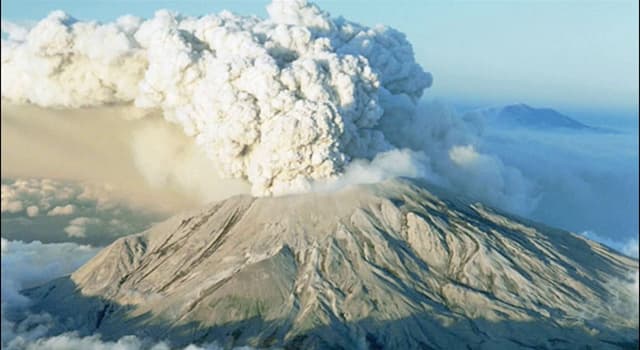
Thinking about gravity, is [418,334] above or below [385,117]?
below

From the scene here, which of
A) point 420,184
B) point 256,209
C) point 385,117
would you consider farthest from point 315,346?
point 385,117

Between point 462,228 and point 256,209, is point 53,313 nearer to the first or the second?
point 256,209

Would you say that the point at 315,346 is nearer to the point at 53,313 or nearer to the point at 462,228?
the point at 462,228

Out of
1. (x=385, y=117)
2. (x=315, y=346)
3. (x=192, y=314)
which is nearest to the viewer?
(x=315, y=346)

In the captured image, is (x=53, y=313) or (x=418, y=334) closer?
(x=418, y=334)

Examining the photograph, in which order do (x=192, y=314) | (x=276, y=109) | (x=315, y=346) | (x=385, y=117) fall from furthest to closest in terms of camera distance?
(x=385, y=117) < (x=276, y=109) < (x=192, y=314) < (x=315, y=346)

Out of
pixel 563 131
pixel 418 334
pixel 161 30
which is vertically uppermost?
pixel 161 30
